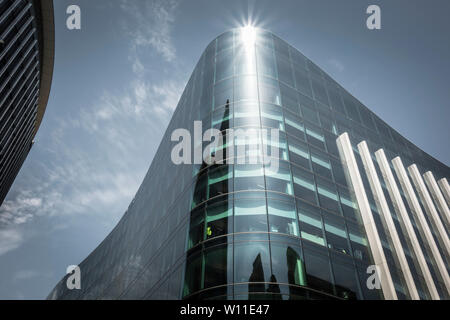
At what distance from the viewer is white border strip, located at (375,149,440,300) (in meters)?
23.7

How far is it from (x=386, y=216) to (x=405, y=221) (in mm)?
3668

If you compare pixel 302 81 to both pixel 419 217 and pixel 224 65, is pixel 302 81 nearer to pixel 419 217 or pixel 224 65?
pixel 224 65

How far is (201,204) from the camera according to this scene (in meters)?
21.1

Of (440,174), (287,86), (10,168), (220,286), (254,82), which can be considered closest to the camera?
(220,286)

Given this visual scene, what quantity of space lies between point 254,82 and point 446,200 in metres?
28.0

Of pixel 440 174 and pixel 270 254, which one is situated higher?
pixel 440 174

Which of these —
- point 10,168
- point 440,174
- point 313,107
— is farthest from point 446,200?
point 10,168

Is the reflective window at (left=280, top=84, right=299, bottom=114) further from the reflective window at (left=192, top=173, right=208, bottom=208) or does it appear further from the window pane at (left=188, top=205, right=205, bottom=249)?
the window pane at (left=188, top=205, right=205, bottom=249)

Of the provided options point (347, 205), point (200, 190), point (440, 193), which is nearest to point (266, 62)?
point (200, 190)

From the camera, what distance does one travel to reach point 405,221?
27156 mm

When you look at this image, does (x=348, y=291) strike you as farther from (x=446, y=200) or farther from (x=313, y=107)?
(x=446, y=200)

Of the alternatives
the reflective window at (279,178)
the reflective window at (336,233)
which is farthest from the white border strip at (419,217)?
the reflective window at (279,178)

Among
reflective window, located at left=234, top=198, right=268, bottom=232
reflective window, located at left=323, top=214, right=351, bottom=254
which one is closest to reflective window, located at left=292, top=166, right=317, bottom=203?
reflective window, located at left=323, top=214, right=351, bottom=254

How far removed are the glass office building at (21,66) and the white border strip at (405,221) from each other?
1771 inches
